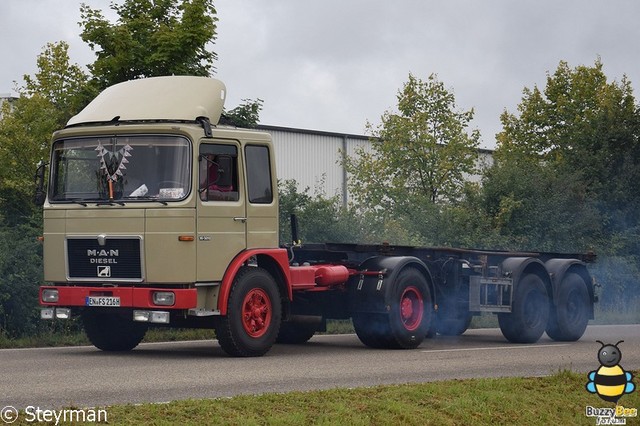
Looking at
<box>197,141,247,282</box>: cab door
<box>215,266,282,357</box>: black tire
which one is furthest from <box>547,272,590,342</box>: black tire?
<box>197,141,247,282</box>: cab door

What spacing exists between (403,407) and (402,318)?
7.53m

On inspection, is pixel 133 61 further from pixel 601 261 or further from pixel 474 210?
pixel 601 261

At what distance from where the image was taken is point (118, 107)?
52.4 ft

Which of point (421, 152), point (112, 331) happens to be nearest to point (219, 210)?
point (112, 331)

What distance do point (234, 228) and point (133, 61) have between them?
7724 millimetres

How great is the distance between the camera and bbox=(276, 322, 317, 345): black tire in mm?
18578

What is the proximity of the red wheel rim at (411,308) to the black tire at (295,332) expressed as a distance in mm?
1577

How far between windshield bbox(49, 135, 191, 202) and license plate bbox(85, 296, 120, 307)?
1275mm

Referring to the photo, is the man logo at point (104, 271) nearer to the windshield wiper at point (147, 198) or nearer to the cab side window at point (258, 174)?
A: the windshield wiper at point (147, 198)

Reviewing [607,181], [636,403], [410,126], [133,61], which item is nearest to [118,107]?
[133,61]

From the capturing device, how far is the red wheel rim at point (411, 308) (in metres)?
17.8

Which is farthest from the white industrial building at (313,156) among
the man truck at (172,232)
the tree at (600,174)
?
the man truck at (172,232)

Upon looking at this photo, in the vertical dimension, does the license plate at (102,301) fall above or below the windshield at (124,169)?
below

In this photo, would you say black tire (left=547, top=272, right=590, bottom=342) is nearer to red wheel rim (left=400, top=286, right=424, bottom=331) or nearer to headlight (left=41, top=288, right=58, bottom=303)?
red wheel rim (left=400, top=286, right=424, bottom=331)
